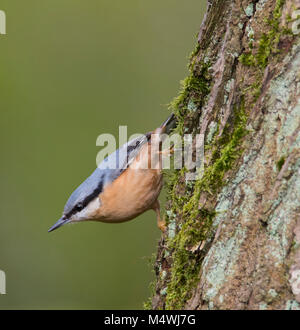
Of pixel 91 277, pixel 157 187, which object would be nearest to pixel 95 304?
pixel 91 277

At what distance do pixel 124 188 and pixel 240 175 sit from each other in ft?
5.28

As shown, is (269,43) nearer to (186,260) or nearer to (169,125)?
(186,260)

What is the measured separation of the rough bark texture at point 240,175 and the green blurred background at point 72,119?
105 inches

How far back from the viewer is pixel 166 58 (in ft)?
17.1

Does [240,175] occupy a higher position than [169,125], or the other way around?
[169,125]

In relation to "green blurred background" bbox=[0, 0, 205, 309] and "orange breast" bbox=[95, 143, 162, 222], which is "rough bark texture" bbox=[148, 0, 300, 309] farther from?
"green blurred background" bbox=[0, 0, 205, 309]

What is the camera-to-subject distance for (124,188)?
3.35 m

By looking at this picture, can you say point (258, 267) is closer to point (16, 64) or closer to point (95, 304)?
point (95, 304)

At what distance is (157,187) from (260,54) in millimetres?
1638

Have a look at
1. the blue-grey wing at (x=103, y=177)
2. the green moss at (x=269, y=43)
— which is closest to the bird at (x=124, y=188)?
the blue-grey wing at (x=103, y=177)

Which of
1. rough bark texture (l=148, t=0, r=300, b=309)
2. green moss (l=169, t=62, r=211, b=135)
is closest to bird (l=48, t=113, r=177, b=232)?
green moss (l=169, t=62, r=211, b=135)

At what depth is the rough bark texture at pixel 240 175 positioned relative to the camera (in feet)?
5.34

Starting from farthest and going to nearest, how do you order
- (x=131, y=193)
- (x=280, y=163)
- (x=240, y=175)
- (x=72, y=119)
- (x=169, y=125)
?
1. (x=72, y=119)
2. (x=131, y=193)
3. (x=169, y=125)
4. (x=240, y=175)
5. (x=280, y=163)

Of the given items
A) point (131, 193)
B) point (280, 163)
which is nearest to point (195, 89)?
point (280, 163)
